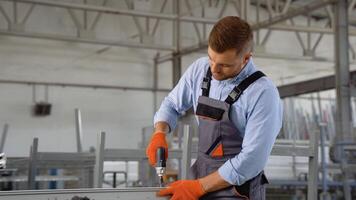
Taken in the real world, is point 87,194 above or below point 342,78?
below

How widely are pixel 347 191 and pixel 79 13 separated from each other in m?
8.70

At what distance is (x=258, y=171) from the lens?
2.11m

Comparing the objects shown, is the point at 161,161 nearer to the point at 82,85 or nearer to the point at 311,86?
the point at 311,86

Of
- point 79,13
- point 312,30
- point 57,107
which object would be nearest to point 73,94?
point 57,107

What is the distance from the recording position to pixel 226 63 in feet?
6.59

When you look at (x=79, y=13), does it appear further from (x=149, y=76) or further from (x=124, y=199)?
(x=124, y=199)

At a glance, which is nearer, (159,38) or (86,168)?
(86,168)

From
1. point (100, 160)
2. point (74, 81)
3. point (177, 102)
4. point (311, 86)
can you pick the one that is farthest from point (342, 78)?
point (74, 81)

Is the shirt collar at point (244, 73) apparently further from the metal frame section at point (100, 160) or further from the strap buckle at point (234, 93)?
the metal frame section at point (100, 160)

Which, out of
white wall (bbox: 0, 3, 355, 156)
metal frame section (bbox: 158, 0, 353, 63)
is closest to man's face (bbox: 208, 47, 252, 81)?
metal frame section (bbox: 158, 0, 353, 63)

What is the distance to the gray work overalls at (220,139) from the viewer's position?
216 cm

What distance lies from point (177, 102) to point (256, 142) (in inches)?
20.2

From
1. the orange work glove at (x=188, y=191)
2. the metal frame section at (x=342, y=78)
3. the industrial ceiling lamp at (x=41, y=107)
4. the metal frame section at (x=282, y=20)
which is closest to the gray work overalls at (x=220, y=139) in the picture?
the orange work glove at (x=188, y=191)

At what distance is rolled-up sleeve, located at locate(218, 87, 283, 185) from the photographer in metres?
2.03
